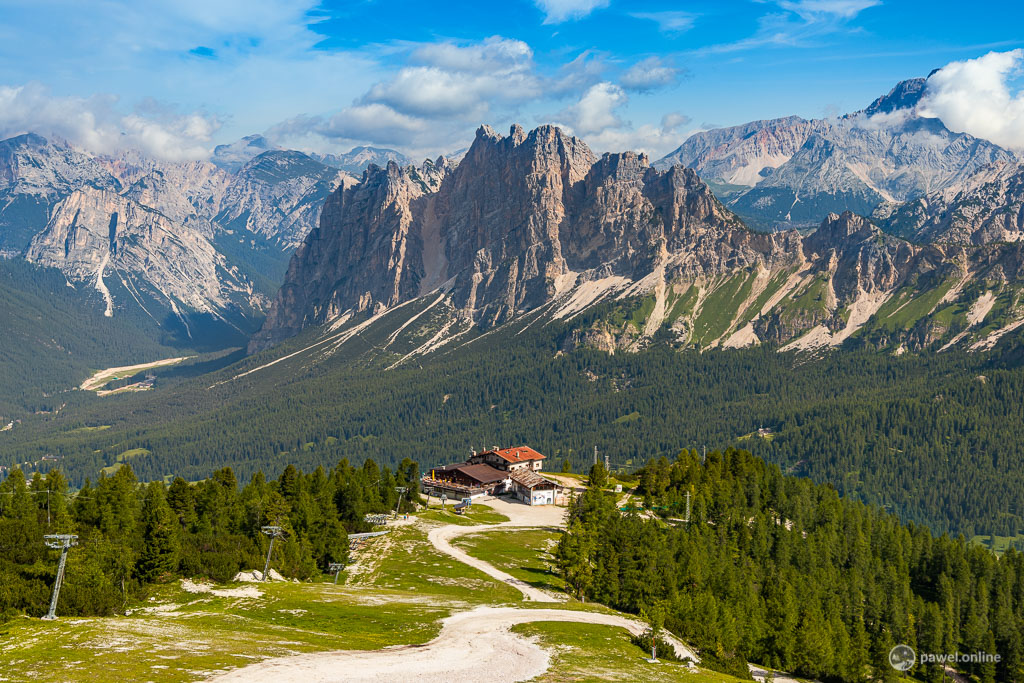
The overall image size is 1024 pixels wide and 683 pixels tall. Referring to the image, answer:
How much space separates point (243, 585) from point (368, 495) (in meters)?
58.5

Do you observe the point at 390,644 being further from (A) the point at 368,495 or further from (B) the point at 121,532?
(A) the point at 368,495

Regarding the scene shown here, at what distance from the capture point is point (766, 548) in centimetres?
15225

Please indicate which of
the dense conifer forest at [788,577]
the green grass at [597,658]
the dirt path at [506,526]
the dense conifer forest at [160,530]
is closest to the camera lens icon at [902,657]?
the dense conifer forest at [788,577]

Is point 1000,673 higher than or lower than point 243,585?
lower

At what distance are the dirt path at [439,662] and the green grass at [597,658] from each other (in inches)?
62.1

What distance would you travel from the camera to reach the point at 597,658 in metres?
76.9

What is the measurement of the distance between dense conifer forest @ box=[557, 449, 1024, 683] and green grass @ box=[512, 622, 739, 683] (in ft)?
31.2

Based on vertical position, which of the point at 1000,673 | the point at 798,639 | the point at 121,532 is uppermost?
the point at 121,532

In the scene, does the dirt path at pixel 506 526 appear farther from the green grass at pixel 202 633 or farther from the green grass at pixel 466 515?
the green grass at pixel 202 633

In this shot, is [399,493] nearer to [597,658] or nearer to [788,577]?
[788,577]

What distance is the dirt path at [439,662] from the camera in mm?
61375

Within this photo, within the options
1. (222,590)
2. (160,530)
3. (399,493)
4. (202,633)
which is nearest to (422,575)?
(222,590)

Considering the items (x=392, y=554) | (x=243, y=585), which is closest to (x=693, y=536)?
(x=392, y=554)

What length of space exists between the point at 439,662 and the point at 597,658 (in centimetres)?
1506
